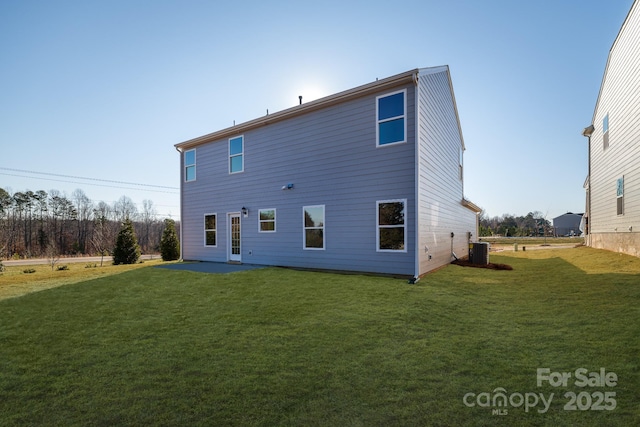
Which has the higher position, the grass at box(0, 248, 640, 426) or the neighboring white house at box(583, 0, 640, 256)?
the neighboring white house at box(583, 0, 640, 256)

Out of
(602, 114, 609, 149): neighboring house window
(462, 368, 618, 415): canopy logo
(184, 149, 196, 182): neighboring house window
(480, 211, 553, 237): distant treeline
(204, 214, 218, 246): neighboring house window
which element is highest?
(602, 114, 609, 149): neighboring house window

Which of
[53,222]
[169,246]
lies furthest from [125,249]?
[53,222]

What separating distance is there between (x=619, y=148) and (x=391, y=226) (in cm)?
1023

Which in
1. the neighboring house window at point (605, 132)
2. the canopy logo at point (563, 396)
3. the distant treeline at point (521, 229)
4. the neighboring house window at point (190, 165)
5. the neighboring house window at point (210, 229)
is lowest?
the distant treeline at point (521, 229)

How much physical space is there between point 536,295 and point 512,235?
45.0 m

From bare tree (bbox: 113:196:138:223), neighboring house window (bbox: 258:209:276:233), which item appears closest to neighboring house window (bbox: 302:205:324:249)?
neighboring house window (bbox: 258:209:276:233)

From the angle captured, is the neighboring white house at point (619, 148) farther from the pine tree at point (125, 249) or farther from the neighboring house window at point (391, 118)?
the pine tree at point (125, 249)

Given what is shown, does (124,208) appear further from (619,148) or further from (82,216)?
(619,148)

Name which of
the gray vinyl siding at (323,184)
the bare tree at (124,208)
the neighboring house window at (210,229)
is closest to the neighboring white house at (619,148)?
the gray vinyl siding at (323,184)

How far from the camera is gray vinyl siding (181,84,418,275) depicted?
27.5ft

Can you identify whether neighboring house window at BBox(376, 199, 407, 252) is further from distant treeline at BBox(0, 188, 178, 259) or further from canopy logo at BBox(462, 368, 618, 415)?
distant treeline at BBox(0, 188, 178, 259)

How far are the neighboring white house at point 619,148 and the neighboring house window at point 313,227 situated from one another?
32.8 feet

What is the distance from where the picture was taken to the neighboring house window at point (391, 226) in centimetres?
817

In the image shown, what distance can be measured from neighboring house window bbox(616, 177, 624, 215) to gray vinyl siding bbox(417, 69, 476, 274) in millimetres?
5408
